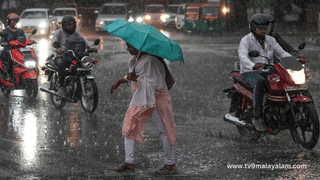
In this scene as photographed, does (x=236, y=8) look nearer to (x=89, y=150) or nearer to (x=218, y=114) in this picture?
(x=218, y=114)

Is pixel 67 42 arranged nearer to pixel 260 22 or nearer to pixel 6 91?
pixel 6 91

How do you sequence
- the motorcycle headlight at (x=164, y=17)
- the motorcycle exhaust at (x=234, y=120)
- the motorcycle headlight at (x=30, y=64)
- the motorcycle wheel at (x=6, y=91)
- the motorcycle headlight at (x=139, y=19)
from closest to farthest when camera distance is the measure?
the motorcycle exhaust at (x=234, y=120) → the motorcycle headlight at (x=30, y=64) → the motorcycle wheel at (x=6, y=91) → the motorcycle headlight at (x=139, y=19) → the motorcycle headlight at (x=164, y=17)

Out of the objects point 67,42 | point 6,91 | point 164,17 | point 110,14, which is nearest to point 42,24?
point 110,14

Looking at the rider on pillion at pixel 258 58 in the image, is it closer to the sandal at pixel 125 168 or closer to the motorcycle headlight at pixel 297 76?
the motorcycle headlight at pixel 297 76

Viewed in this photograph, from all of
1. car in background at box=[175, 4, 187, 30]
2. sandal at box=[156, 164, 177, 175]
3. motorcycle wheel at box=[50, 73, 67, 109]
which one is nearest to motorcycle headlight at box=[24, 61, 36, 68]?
motorcycle wheel at box=[50, 73, 67, 109]

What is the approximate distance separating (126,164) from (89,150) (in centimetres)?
113

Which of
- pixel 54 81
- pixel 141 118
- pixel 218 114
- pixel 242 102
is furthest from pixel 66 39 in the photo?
pixel 141 118

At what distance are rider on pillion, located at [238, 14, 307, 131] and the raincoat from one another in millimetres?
1518

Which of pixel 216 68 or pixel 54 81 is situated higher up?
pixel 54 81

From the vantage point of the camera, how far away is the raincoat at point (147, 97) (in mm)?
5543

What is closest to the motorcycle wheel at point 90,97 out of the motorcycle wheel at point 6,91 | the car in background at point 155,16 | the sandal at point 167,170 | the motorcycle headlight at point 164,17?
the motorcycle wheel at point 6,91

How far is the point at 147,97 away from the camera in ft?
18.2

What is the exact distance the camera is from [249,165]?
596 centimetres

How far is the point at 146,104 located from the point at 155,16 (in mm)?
31861
